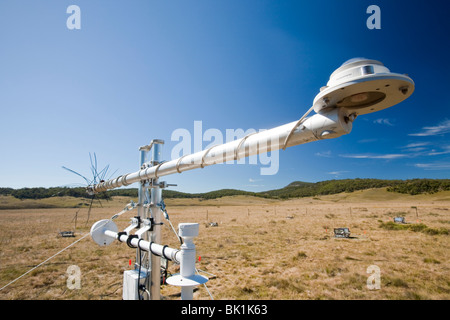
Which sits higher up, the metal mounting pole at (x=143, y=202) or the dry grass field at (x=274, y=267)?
the metal mounting pole at (x=143, y=202)

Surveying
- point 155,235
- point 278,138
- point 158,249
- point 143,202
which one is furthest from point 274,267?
point 278,138

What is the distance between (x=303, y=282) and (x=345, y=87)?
8408mm

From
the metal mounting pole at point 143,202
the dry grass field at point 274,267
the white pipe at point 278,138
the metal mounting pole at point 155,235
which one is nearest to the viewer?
the white pipe at point 278,138

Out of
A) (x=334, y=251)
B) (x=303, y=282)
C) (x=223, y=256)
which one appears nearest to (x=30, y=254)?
(x=223, y=256)

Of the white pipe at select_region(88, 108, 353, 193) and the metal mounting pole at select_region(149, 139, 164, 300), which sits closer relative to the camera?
the white pipe at select_region(88, 108, 353, 193)

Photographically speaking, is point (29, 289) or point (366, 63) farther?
point (29, 289)

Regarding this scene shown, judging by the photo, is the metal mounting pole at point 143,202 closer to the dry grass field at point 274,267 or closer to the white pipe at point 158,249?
the white pipe at point 158,249

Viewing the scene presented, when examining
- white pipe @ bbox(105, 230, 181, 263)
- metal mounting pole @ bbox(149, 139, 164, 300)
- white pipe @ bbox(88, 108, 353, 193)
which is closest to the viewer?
white pipe @ bbox(88, 108, 353, 193)

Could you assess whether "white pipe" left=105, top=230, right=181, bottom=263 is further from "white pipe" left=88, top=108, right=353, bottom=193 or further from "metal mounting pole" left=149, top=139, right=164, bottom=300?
"white pipe" left=88, top=108, right=353, bottom=193

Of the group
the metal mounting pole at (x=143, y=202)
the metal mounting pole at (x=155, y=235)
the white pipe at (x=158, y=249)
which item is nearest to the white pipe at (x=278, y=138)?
the white pipe at (x=158, y=249)

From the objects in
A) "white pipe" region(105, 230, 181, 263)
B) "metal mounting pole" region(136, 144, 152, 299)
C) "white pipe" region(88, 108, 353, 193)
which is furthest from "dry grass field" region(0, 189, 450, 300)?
"white pipe" region(88, 108, 353, 193)
